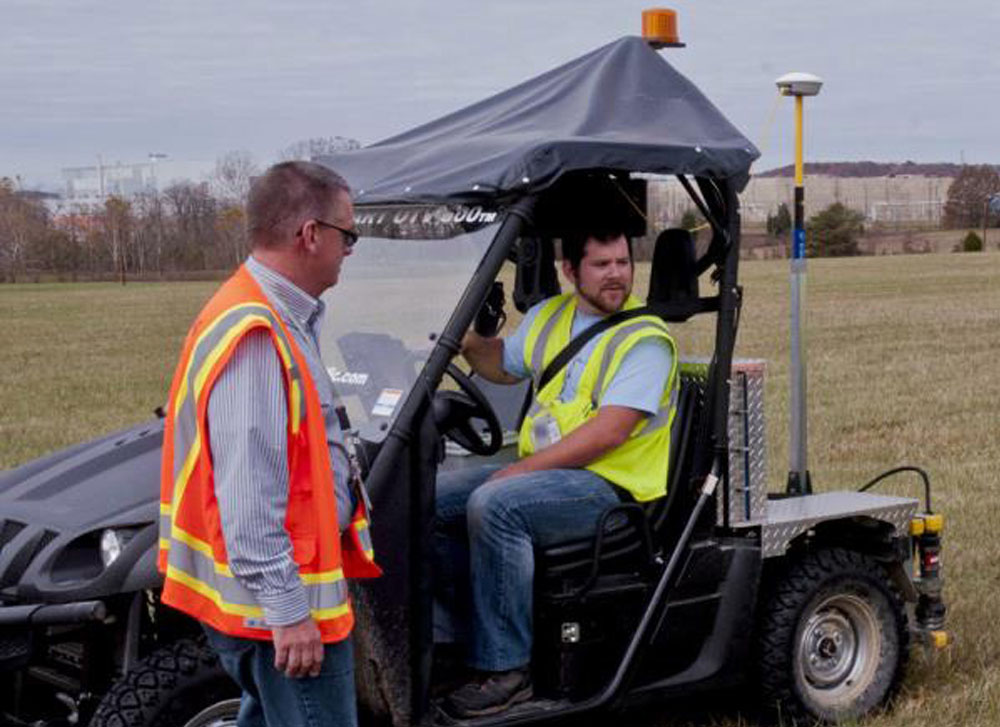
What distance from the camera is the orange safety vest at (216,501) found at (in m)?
3.25

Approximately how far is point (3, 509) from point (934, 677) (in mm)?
3372

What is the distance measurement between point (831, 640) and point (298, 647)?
2.90 meters

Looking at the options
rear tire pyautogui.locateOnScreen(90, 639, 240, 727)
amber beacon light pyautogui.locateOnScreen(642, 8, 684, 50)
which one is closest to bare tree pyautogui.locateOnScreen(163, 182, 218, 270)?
amber beacon light pyautogui.locateOnScreen(642, 8, 684, 50)

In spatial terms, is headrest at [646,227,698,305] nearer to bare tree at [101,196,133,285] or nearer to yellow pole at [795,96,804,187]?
yellow pole at [795,96,804,187]

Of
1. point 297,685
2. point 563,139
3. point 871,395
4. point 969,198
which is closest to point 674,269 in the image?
point 563,139

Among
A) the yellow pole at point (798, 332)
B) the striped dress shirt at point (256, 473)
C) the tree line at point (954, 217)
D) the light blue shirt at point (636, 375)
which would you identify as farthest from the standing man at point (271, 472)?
the tree line at point (954, 217)

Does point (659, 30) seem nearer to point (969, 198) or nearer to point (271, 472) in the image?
point (271, 472)

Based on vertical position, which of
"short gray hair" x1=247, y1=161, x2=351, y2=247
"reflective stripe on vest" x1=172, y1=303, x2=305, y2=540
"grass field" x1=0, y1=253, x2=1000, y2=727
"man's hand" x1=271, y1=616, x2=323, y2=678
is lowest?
"grass field" x1=0, y1=253, x2=1000, y2=727

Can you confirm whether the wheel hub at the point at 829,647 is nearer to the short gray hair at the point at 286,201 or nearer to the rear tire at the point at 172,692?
the rear tire at the point at 172,692

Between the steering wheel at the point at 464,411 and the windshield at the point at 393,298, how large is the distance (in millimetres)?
108

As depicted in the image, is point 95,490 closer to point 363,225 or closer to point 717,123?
point 363,225

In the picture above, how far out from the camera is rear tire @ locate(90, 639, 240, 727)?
167 inches

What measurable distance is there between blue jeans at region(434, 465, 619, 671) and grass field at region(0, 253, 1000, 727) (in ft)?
2.87

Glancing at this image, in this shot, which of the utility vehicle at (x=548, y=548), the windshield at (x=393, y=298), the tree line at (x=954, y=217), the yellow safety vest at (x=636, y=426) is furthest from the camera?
the tree line at (x=954, y=217)
